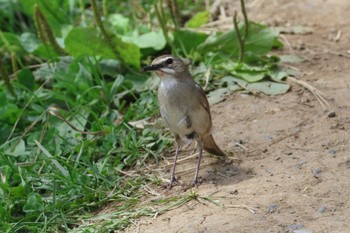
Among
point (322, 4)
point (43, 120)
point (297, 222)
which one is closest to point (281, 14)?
point (322, 4)

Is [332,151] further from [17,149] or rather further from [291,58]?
[17,149]

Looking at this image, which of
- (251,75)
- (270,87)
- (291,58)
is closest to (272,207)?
(270,87)

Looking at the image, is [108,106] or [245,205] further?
[108,106]

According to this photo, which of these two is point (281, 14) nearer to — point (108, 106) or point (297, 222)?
point (108, 106)

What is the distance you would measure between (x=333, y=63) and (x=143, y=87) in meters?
2.02

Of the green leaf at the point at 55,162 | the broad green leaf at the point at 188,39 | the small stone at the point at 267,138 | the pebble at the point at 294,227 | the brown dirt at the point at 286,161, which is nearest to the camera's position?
the pebble at the point at 294,227

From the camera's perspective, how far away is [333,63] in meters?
7.91

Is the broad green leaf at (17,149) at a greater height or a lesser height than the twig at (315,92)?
greater

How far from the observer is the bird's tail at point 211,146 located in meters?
6.29

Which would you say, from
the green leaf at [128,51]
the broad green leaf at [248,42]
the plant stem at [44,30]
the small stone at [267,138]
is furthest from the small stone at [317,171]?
the plant stem at [44,30]

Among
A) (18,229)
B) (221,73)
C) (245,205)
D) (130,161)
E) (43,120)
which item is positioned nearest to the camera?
(245,205)

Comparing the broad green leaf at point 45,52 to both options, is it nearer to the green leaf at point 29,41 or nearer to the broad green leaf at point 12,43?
the green leaf at point 29,41

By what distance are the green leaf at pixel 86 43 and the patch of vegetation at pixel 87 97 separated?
0.01 m

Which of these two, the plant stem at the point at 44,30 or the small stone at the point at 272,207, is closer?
the small stone at the point at 272,207
